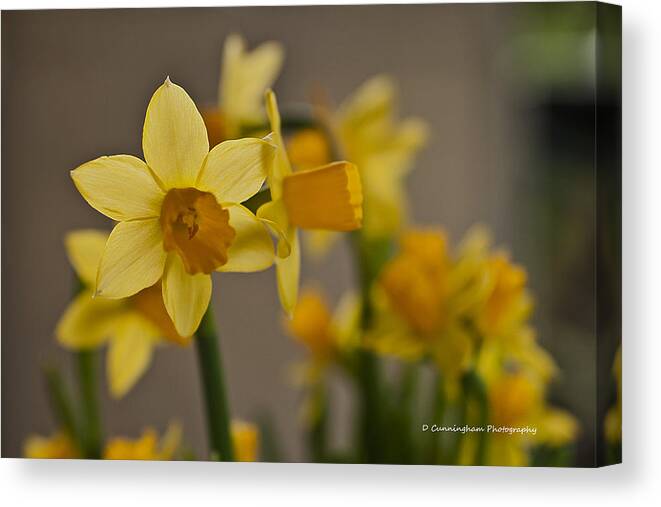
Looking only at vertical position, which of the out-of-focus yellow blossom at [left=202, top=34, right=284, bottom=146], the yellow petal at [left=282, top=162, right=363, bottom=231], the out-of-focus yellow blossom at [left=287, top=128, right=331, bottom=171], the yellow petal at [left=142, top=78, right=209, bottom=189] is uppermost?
the out-of-focus yellow blossom at [left=202, top=34, right=284, bottom=146]

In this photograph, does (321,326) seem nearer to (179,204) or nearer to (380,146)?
(380,146)

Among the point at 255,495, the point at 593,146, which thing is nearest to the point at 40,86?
the point at 255,495

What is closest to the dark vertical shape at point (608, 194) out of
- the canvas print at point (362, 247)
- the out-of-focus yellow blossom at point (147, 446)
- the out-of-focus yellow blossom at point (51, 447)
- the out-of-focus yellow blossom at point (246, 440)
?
the canvas print at point (362, 247)

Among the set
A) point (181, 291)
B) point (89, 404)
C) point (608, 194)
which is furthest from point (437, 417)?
point (181, 291)

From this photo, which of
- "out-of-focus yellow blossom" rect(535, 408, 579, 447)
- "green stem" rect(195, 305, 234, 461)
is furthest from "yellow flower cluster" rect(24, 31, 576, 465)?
"green stem" rect(195, 305, 234, 461)

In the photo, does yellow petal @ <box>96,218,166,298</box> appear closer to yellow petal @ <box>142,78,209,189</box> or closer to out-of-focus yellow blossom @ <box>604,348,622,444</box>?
yellow petal @ <box>142,78,209,189</box>

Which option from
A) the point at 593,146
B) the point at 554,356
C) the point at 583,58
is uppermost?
the point at 583,58

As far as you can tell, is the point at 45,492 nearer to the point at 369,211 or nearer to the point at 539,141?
the point at 369,211
